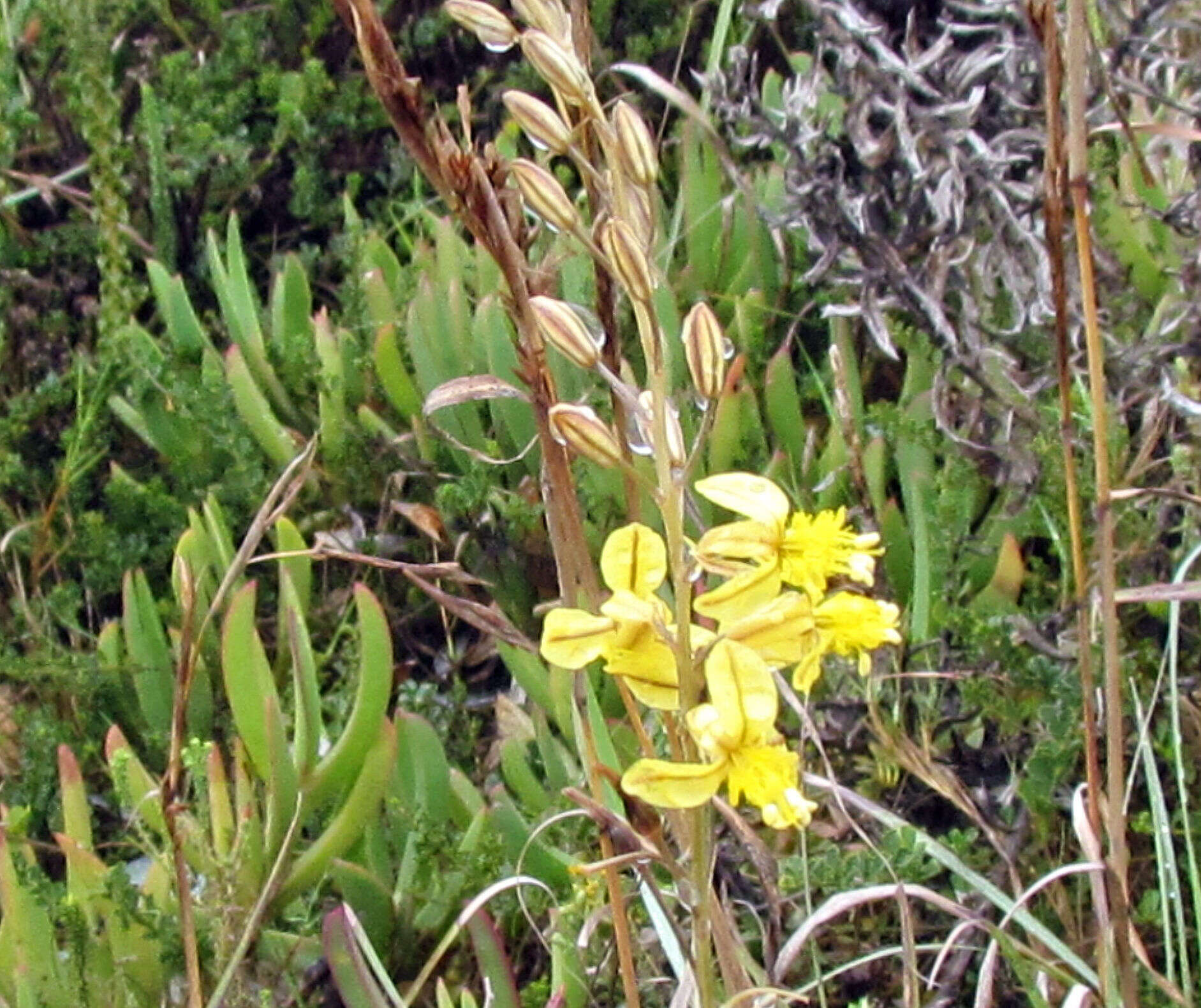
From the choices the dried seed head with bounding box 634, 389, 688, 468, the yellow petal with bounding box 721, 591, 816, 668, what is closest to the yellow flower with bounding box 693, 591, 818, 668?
the yellow petal with bounding box 721, 591, 816, 668

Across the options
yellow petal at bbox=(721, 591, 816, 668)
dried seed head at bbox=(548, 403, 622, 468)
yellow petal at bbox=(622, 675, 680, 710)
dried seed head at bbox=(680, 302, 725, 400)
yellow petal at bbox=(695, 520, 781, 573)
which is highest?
dried seed head at bbox=(680, 302, 725, 400)

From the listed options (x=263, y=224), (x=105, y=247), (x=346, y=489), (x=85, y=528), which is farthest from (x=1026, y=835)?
(x=263, y=224)

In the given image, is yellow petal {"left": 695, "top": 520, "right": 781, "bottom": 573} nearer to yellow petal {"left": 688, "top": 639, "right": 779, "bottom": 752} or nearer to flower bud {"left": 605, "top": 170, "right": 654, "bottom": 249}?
yellow petal {"left": 688, "top": 639, "right": 779, "bottom": 752}

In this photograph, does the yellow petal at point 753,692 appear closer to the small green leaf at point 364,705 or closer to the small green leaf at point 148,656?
the small green leaf at point 364,705

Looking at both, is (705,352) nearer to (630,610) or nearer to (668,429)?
(668,429)

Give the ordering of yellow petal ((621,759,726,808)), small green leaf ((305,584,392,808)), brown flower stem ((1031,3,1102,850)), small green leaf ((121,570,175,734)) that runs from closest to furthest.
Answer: yellow petal ((621,759,726,808))
brown flower stem ((1031,3,1102,850))
small green leaf ((305,584,392,808))
small green leaf ((121,570,175,734))

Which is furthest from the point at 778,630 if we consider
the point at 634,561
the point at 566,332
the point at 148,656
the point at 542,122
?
the point at 148,656

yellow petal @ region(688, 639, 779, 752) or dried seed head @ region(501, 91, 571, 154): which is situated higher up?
dried seed head @ region(501, 91, 571, 154)

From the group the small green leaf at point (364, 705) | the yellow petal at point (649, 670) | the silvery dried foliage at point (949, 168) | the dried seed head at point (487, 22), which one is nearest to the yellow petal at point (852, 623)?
the yellow petal at point (649, 670)
